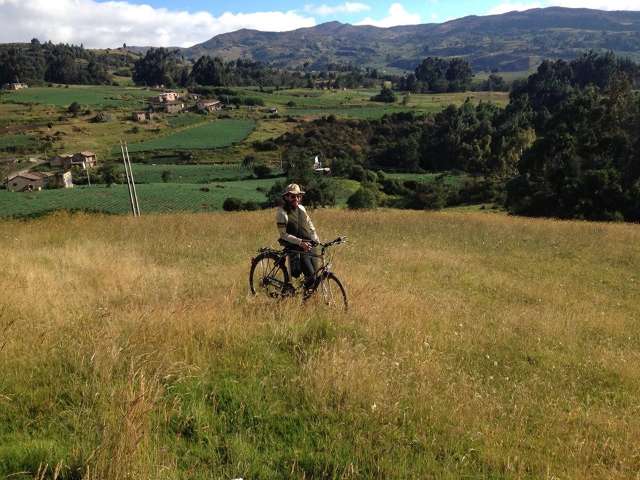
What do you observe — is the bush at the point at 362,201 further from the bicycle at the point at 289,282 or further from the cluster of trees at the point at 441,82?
the cluster of trees at the point at 441,82

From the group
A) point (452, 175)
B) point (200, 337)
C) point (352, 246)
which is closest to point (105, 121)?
point (452, 175)

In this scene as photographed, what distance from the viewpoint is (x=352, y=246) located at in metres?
16.2

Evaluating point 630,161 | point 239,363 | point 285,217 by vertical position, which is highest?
point 285,217

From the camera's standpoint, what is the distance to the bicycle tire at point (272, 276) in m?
8.66

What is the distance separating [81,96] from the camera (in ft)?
453

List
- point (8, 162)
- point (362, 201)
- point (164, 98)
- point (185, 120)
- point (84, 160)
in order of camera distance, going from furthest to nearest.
→ point (164, 98) < point (185, 120) < point (8, 162) < point (84, 160) < point (362, 201)

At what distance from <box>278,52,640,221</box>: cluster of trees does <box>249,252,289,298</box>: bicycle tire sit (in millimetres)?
35539

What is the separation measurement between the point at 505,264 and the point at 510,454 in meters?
12.2

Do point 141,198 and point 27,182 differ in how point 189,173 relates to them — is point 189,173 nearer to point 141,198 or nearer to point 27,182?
point 27,182

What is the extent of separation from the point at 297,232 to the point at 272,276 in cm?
97

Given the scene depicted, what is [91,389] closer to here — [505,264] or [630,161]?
[505,264]

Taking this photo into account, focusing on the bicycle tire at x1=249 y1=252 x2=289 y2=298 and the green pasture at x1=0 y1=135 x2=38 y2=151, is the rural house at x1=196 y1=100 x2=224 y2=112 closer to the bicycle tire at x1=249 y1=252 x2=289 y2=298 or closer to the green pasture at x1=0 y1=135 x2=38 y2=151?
the green pasture at x1=0 y1=135 x2=38 y2=151

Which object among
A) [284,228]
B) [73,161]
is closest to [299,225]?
[284,228]

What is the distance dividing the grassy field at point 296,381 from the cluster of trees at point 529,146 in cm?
3361
